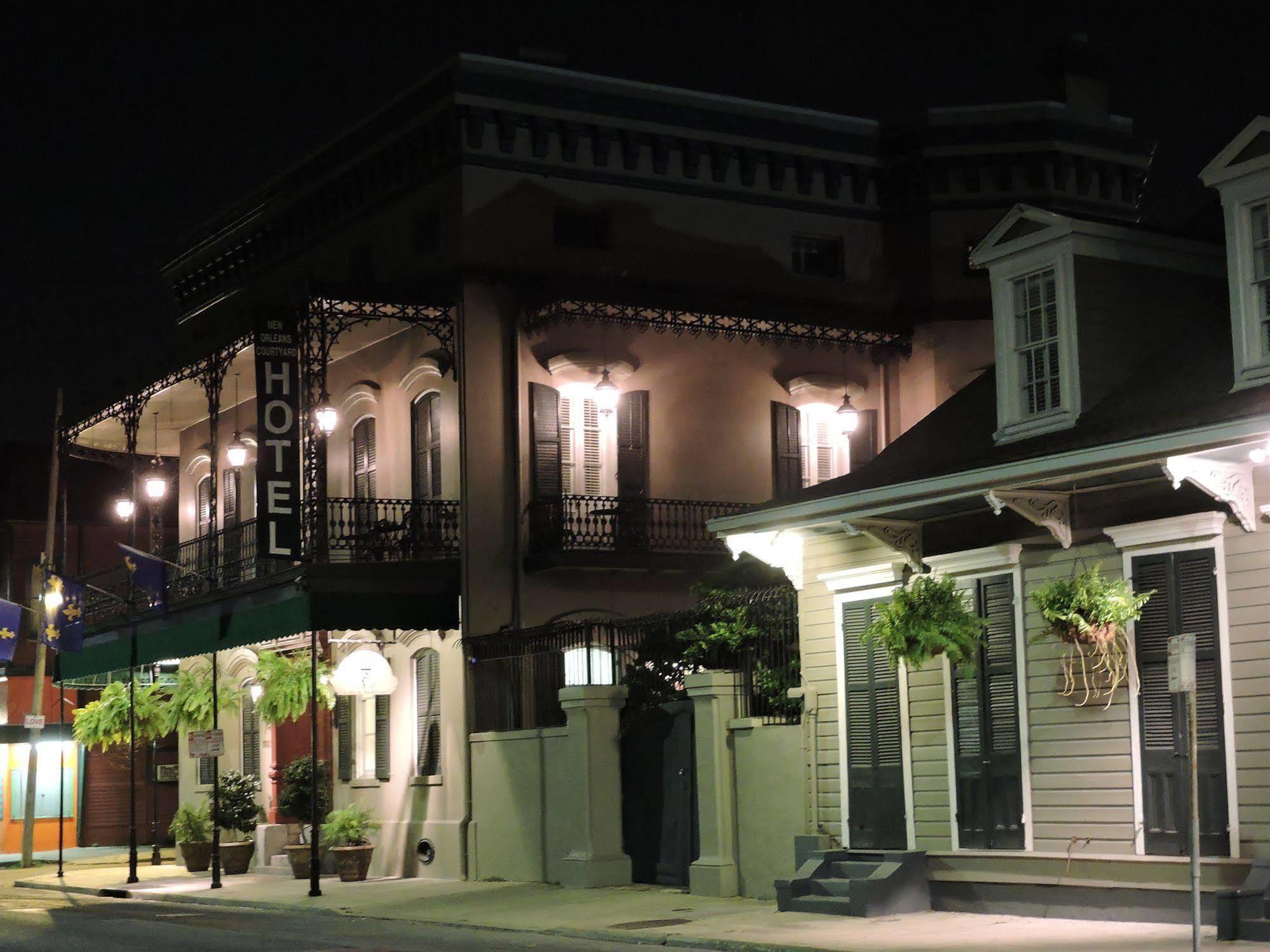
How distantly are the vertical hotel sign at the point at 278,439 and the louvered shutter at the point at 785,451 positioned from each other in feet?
25.6

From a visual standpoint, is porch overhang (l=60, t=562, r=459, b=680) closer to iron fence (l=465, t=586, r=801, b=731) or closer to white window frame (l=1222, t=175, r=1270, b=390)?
iron fence (l=465, t=586, r=801, b=731)

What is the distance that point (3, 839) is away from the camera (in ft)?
150

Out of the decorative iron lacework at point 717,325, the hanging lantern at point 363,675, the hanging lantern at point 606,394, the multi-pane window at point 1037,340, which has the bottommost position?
the hanging lantern at point 363,675

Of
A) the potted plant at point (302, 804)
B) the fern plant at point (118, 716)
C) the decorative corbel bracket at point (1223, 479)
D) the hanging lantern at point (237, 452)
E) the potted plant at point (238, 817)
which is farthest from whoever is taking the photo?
the hanging lantern at point (237, 452)

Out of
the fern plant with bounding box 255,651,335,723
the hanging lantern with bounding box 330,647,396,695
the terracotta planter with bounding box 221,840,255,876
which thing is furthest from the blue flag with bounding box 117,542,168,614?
the terracotta planter with bounding box 221,840,255,876

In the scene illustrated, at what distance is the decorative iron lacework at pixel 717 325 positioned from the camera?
28.9 meters

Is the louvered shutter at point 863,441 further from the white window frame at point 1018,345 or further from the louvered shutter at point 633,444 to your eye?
the white window frame at point 1018,345

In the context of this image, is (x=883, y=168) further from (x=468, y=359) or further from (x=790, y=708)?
(x=790, y=708)

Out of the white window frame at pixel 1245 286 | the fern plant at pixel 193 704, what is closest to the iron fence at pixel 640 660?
the white window frame at pixel 1245 286

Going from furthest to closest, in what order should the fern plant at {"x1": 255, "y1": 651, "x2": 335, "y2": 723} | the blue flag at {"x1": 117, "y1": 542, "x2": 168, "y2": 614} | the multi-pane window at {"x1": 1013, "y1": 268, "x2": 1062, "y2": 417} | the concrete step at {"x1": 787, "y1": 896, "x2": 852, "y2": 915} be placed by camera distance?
the fern plant at {"x1": 255, "y1": 651, "x2": 335, "y2": 723}
the blue flag at {"x1": 117, "y1": 542, "x2": 168, "y2": 614}
the concrete step at {"x1": 787, "y1": 896, "x2": 852, "y2": 915}
the multi-pane window at {"x1": 1013, "y1": 268, "x2": 1062, "y2": 417}

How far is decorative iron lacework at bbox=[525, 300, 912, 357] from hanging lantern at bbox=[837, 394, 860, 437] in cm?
99

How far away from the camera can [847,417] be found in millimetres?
30922

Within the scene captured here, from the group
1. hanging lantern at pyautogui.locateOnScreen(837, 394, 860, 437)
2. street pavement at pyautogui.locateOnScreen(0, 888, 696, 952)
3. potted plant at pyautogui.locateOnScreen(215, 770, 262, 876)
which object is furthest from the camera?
potted plant at pyautogui.locateOnScreen(215, 770, 262, 876)

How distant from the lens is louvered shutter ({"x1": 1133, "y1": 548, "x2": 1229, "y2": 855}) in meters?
15.8
